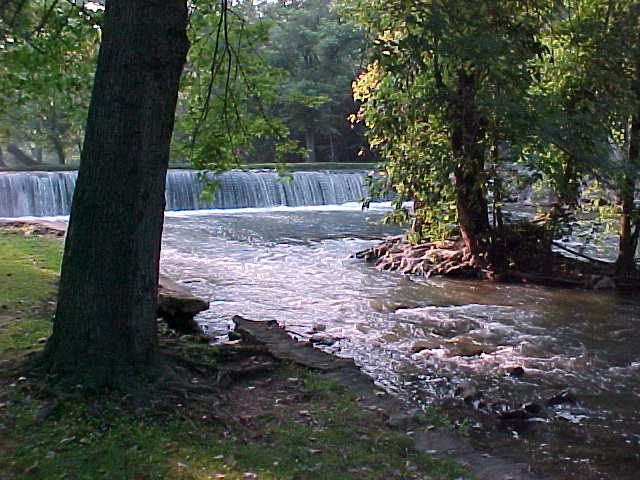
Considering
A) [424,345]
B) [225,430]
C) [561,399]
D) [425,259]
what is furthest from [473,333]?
[225,430]

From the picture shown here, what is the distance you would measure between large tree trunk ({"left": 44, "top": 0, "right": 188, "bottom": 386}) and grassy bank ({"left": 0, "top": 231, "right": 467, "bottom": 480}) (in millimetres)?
340

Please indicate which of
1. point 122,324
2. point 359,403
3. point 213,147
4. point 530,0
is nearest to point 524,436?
point 359,403

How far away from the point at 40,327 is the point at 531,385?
16.3ft

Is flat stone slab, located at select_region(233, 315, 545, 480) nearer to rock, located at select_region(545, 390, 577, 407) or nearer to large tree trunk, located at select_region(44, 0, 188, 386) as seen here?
rock, located at select_region(545, 390, 577, 407)

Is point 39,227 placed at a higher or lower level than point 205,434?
higher

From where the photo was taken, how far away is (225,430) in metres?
4.61

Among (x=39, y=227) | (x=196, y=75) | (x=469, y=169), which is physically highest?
(x=196, y=75)

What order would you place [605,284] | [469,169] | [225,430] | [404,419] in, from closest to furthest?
[225,430] → [404,419] → [469,169] → [605,284]

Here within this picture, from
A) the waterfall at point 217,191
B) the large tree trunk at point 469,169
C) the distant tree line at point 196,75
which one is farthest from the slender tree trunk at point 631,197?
the waterfall at point 217,191

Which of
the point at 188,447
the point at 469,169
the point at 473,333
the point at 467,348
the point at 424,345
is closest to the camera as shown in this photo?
the point at 188,447

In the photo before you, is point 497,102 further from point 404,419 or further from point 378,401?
point 404,419

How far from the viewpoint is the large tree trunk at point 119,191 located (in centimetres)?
464

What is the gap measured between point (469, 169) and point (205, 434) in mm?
8216

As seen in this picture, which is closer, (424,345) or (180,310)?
(180,310)
